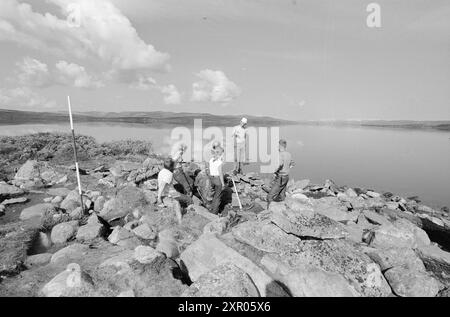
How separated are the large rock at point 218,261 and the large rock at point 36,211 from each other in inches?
193

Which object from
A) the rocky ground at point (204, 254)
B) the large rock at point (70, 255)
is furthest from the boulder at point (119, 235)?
the large rock at point (70, 255)

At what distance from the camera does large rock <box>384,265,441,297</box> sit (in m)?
4.49

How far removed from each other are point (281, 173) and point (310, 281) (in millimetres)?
5057

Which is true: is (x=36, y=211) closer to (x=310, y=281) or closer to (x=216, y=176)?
(x=216, y=176)

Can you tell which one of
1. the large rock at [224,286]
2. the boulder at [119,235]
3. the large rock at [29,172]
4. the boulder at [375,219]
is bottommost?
the boulder at [375,219]

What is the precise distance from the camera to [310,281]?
4.43 m

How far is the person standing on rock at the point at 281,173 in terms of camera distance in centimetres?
905

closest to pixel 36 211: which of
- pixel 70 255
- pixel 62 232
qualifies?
pixel 62 232

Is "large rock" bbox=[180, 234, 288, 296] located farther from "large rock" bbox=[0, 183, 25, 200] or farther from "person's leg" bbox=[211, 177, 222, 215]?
"large rock" bbox=[0, 183, 25, 200]

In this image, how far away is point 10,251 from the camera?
235 inches

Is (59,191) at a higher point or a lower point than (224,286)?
lower

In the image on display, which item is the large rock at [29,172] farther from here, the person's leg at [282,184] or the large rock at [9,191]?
the person's leg at [282,184]

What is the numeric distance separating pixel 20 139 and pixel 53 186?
34.9 ft
